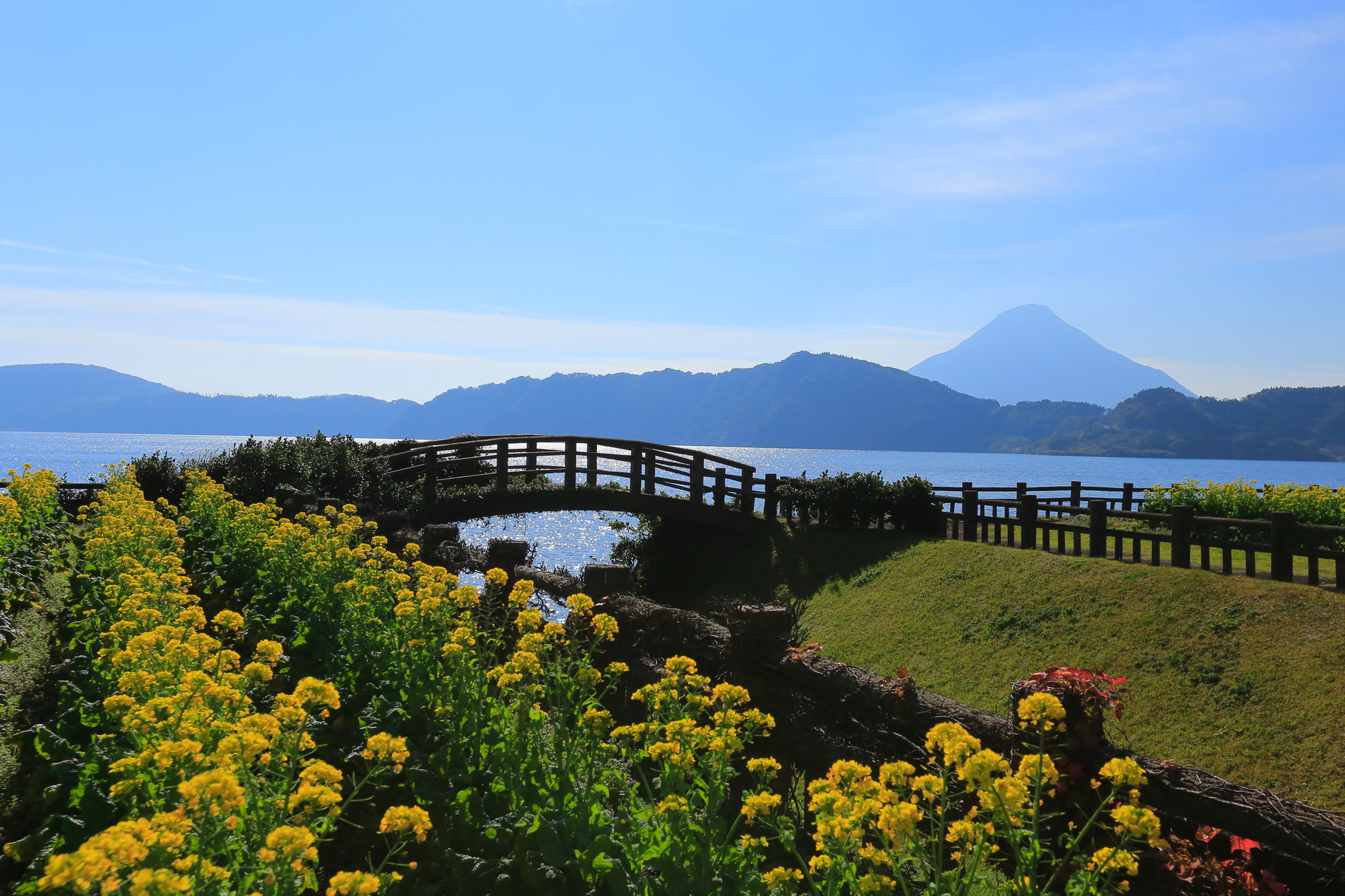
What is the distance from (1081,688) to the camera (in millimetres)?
4625

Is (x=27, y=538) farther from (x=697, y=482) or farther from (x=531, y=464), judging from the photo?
(x=697, y=482)

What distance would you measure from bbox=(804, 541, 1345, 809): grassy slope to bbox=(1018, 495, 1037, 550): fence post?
2.31 ft

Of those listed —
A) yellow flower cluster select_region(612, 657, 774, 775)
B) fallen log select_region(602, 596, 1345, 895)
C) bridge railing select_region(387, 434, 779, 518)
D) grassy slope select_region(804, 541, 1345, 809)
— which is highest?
bridge railing select_region(387, 434, 779, 518)

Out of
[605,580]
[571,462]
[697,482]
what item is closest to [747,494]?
[697,482]

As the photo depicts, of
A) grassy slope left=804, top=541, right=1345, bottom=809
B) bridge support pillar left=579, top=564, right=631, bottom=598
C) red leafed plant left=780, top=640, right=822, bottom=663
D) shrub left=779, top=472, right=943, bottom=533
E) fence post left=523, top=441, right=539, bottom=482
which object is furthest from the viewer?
fence post left=523, top=441, right=539, bottom=482

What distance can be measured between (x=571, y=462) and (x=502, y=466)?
1773 mm

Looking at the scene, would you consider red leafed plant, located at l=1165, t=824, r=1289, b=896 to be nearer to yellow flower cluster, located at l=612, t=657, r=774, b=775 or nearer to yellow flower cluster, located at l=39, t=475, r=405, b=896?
yellow flower cluster, located at l=612, t=657, r=774, b=775

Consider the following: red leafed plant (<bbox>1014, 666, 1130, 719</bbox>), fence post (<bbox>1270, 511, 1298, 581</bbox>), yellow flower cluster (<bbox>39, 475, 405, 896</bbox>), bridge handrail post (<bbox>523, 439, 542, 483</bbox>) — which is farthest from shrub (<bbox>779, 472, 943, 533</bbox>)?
yellow flower cluster (<bbox>39, 475, 405, 896</bbox>)

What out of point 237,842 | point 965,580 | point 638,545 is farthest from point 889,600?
point 237,842

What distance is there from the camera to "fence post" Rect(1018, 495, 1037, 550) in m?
14.6

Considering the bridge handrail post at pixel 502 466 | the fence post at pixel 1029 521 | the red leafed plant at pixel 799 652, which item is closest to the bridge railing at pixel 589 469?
the bridge handrail post at pixel 502 466

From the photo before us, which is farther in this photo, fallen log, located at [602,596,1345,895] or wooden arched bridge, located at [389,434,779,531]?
wooden arched bridge, located at [389,434,779,531]

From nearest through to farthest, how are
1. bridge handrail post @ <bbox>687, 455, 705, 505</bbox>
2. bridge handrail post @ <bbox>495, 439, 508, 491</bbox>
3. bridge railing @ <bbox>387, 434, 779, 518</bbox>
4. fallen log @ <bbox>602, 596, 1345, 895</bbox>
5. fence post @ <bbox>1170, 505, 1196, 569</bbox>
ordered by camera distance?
fallen log @ <bbox>602, 596, 1345, 895</bbox> → fence post @ <bbox>1170, 505, 1196, 569</bbox> → bridge handrail post @ <bbox>495, 439, 508, 491</bbox> → bridge railing @ <bbox>387, 434, 779, 518</bbox> → bridge handrail post @ <bbox>687, 455, 705, 505</bbox>

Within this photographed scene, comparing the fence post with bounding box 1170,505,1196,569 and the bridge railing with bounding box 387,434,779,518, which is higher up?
the bridge railing with bounding box 387,434,779,518
